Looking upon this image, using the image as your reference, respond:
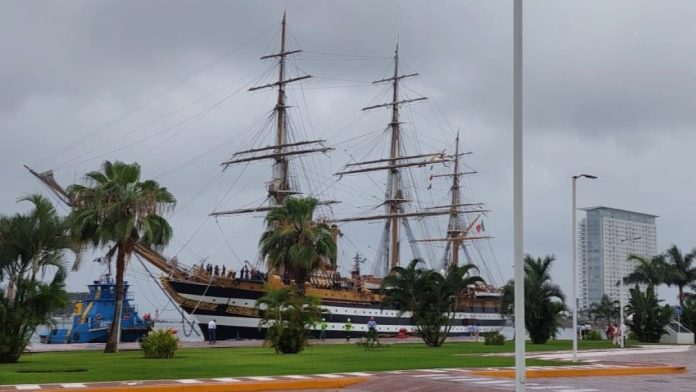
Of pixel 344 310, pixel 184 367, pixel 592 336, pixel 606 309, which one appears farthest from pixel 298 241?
pixel 606 309

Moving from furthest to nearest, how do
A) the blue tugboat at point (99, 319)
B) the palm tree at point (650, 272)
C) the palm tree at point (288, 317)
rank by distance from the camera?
the palm tree at point (650, 272), the blue tugboat at point (99, 319), the palm tree at point (288, 317)

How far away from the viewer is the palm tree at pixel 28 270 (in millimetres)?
22891

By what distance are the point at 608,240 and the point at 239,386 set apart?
4204 cm

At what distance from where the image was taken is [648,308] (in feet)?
159

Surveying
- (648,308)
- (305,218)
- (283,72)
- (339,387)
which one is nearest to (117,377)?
(339,387)

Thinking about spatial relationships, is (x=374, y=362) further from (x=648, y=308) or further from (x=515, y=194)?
Answer: (x=648, y=308)

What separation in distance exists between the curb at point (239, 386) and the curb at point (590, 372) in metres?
4.48

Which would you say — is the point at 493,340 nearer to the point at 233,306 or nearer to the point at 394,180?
the point at 233,306

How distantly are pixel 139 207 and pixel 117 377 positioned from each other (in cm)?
1342

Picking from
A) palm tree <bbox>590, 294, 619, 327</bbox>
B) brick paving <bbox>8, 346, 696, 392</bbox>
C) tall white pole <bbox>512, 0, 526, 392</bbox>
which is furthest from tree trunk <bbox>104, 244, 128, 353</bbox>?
palm tree <bbox>590, 294, 619, 327</bbox>

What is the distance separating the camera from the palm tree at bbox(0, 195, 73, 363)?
22891 mm

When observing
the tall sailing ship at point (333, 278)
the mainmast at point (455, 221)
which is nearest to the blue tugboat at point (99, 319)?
the tall sailing ship at point (333, 278)

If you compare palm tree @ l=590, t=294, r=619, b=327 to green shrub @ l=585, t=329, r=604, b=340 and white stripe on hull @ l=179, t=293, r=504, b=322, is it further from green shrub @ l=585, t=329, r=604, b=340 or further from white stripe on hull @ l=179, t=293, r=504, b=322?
white stripe on hull @ l=179, t=293, r=504, b=322

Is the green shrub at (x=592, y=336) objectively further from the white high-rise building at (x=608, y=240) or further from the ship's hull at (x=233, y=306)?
the ship's hull at (x=233, y=306)
